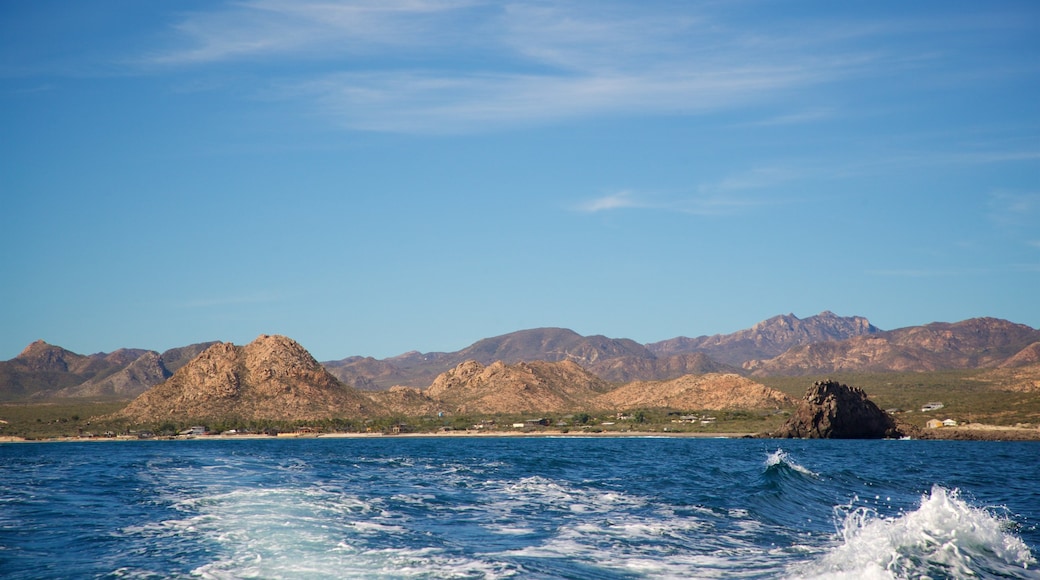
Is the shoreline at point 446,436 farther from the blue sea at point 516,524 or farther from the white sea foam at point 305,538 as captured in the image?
the white sea foam at point 305,538

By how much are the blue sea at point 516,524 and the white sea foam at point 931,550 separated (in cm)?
10

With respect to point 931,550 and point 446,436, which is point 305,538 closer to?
point 931,550

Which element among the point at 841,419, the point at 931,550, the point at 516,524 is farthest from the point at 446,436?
the point at 931,550

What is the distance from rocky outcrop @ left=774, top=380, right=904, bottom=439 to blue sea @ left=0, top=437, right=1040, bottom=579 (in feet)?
234

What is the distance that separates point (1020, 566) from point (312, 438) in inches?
6001

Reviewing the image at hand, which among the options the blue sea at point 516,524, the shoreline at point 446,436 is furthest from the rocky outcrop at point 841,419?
the blue sea at point 516,524

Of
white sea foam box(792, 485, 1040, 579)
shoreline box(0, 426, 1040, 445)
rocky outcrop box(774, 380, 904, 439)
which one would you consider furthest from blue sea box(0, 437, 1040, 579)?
shoreline box(0, 426, 1040, 445)

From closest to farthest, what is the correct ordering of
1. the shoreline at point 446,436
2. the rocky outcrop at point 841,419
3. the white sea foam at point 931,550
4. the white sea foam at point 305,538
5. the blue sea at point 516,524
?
the white sea foam at point 931,550
the white sea foam at point 305,538
the blue sea at point 516,524
the rocky outcrop at point 841,419
the shoreline at point 446,436

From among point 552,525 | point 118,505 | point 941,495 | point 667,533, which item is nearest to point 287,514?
point 118,505

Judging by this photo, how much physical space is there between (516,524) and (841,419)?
110 metres

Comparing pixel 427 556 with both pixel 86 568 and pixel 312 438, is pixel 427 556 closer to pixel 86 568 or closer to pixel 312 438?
pixel 86 568

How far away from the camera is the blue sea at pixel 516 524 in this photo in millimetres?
29844

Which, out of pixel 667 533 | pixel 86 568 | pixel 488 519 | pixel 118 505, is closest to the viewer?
pixel 86 568

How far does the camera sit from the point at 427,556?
103ft
